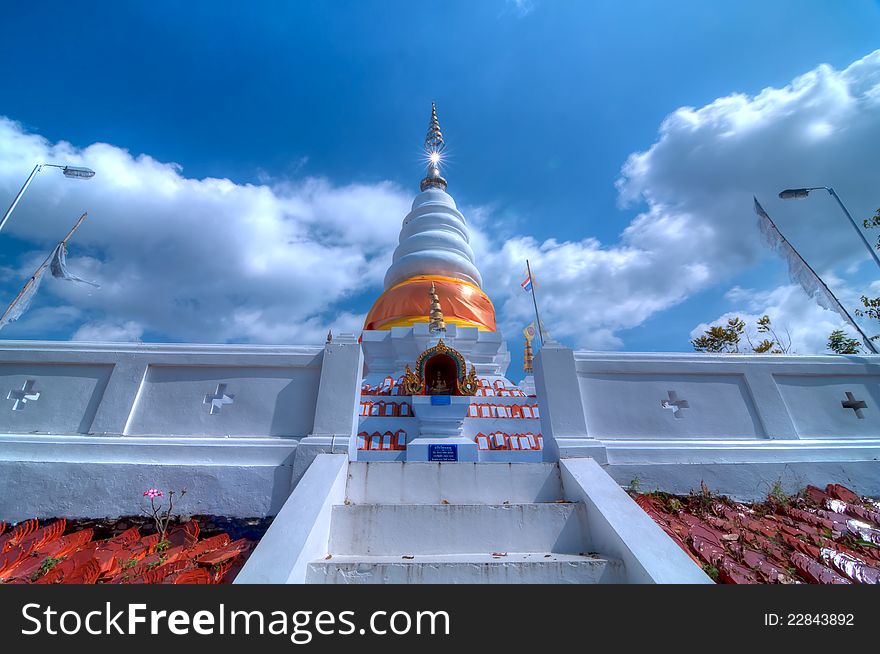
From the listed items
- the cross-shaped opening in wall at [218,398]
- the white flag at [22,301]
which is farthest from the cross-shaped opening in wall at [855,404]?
the white flag at [22,301]

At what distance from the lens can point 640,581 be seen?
258cm

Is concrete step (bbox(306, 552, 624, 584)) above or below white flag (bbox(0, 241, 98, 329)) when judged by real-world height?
below

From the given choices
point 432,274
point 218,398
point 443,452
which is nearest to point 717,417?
point 443,452

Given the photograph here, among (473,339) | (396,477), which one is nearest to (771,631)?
(396,477)

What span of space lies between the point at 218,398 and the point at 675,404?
611 cm

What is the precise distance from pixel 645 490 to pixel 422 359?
5.30 metres

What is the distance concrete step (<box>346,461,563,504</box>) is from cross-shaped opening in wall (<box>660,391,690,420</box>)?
7.03ft

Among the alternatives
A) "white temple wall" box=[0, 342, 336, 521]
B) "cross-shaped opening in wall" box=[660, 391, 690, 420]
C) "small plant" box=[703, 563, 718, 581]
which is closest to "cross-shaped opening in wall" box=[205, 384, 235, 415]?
"white temple wall" box=[0, 342, 336, 521]

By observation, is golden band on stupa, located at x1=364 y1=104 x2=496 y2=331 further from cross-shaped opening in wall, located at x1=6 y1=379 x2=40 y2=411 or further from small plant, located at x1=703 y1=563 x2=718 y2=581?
small plant, located at x1=703 y1=563 x2=718 y2=581

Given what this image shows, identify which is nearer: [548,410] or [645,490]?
[645,490]

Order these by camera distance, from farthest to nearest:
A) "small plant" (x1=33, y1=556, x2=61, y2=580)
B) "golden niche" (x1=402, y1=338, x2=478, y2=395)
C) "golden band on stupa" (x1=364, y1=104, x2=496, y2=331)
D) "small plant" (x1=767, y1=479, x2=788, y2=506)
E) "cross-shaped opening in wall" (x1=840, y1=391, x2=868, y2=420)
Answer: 1. "golden band on stupa" (x1=364, y1=104, x2=496, y2=331)
2. "golden niche" (x1=402, y1=338, x2=478, y2=395)
3. "cross-shaped opening in wall" (x1=840, y1=391, x2=868, y2=420)
4. "small plant" (x1=767, y1=479, x2=788, y2=506)
5. "small plant" (x1=33, y1=556, x2=61, y2=580)

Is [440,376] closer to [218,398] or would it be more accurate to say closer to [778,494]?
[218,398]

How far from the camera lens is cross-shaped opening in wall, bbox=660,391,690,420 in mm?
5121

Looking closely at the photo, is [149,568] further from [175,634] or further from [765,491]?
[765,491]
